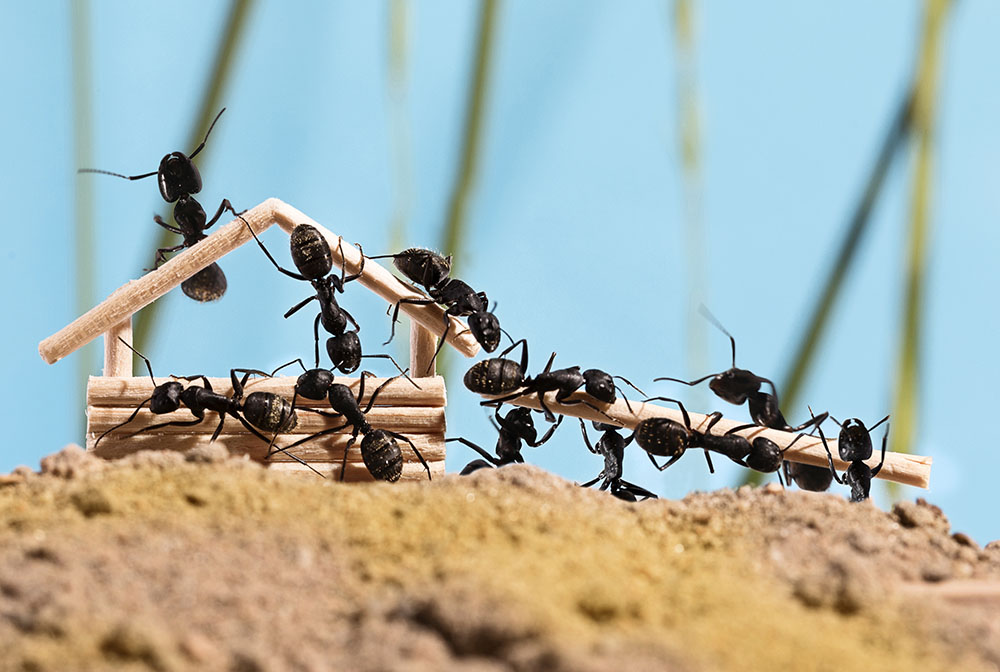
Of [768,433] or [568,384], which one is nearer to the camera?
[568,384]

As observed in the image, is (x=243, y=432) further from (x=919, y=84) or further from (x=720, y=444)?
(x=919, y=84)

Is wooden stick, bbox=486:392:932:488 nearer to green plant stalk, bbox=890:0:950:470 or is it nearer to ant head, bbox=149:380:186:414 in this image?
ant head, bbox=149:380:186:414

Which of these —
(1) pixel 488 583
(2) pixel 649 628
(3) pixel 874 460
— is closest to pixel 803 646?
(2) pixel 649 628

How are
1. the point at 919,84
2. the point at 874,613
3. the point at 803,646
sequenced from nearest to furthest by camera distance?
the point at 803,646 < the point at 874,613 < the point at 919,84

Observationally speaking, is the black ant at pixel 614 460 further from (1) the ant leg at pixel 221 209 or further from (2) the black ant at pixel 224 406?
(1) the ant leg at pixel 221 209

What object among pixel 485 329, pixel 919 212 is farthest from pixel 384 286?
pixel 919 212

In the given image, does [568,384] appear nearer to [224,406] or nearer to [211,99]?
[224,406]
